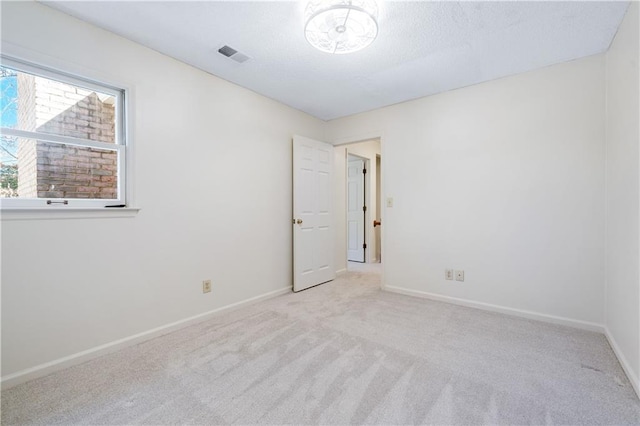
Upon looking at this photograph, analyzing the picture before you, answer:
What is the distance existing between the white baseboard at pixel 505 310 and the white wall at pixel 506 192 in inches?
0.9

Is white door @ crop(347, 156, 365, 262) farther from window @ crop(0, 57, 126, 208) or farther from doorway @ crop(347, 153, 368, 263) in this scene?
window @ crop(0, 57, 126, 208)

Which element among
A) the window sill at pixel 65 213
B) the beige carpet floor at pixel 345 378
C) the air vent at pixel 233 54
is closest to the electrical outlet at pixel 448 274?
the beige carpet floor at pixel 345 378

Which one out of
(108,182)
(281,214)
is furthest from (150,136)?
(281,214)

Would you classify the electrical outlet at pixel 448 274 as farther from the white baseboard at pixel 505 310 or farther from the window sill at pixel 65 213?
the window sill at pixel 65 213

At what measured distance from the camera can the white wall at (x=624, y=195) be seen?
170 cm

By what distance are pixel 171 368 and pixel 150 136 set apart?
1.78 metres

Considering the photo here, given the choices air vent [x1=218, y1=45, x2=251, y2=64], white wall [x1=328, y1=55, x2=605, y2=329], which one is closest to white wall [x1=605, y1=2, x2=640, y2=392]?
white wall [x1=328, y1=55, x2=605, y2=329]

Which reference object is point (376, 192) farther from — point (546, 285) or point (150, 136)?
point (150, 136)

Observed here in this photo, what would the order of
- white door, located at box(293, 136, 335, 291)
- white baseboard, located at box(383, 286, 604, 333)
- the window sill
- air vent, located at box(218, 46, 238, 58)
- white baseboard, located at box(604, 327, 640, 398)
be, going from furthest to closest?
1. white door, located at box(293, 136, 335, 291)
2. white baseboard, located at box(383, 286, 604, 333)
3. air vent, located at box(218, 46, 238, 58)
4. the window sill
5. white baseboard, located at box(604, 327, 640, 398)

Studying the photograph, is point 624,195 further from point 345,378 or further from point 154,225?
point 154,225

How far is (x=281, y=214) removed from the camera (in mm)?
3551

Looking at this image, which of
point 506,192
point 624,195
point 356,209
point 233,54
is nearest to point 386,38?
point 233,54

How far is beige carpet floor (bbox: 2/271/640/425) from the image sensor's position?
145 centimetres

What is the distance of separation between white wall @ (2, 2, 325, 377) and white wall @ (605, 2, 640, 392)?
3.02m
